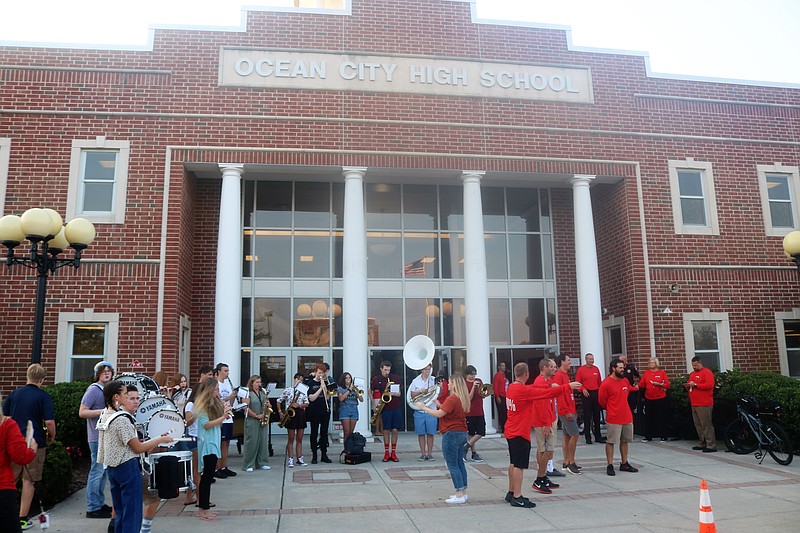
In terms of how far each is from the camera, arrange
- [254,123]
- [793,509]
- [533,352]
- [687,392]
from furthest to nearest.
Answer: [533,352] < [254,123] < [687,392] < [793,509]

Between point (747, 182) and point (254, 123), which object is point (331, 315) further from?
point (747, 182)

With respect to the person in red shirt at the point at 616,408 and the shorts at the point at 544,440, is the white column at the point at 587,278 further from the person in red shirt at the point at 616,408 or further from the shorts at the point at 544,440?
the shorts at the point at 544,440

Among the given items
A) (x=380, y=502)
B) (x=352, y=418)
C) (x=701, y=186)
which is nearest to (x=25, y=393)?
(x=380, y=502)

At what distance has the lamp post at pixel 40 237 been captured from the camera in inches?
368

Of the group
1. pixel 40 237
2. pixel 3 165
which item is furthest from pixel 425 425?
pixel 3 165

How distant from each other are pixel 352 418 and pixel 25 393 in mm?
6005

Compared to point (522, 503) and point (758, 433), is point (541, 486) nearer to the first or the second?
point (522, 503)

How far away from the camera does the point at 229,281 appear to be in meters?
14.5

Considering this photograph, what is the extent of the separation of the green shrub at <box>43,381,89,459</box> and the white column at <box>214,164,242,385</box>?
3.40m

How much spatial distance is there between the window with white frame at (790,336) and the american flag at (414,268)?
30.7ft

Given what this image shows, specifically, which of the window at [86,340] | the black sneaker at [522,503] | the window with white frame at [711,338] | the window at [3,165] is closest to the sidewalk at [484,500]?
the black sneaker at [522,503]

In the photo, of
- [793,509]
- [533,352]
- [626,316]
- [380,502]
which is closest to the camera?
[793,509]

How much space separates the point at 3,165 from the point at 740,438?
54.1 feet

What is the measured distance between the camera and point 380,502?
343 inches
